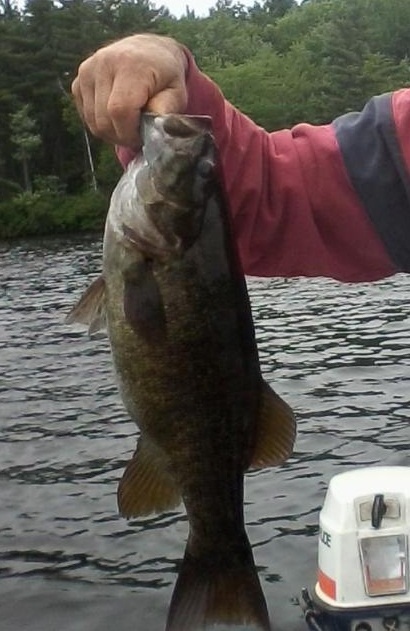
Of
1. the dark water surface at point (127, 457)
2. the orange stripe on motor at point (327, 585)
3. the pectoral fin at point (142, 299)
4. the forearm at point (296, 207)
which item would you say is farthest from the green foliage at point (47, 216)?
the pectoral fin at point (142, 299)

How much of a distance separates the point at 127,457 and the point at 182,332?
8.00 metres

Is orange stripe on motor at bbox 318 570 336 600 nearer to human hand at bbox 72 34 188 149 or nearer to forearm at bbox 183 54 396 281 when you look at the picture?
forearm at bbox 183 54 396 281

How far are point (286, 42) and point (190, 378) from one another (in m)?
89.7

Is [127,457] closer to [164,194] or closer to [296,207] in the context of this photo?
[296,207]

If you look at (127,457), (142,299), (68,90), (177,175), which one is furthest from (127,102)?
Answer: (68,90)

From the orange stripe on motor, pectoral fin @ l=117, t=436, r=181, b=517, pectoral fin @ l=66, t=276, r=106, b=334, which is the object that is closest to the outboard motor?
the orange stripe on motor

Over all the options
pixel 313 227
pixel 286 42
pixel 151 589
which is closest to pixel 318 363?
pixel 151 589

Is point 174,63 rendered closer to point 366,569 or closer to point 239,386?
point 239,386

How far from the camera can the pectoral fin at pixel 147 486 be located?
2637 mm

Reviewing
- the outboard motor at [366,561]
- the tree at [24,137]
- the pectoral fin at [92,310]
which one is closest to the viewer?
the pectoral fin at [92,310]

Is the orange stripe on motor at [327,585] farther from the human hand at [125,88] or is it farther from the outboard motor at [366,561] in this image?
the human hand at [125,88]

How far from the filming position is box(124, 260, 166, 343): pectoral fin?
241cm

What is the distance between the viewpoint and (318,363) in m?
14.0

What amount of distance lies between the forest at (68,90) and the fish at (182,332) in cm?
4356
